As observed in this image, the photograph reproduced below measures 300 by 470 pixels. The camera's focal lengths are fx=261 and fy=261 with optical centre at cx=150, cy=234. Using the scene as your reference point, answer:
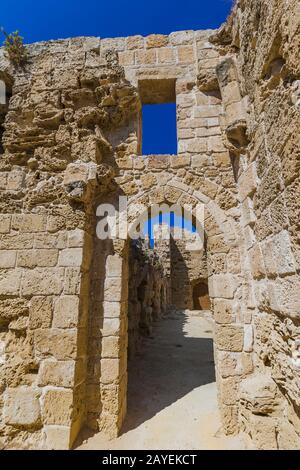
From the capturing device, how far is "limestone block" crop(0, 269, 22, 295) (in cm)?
328

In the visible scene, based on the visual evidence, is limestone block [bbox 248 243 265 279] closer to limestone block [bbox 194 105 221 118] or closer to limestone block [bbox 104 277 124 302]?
limestone block [bbox 104 277 124 302]

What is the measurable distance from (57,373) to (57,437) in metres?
0.62

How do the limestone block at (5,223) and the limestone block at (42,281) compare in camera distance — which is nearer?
the limestone block at (42,281)

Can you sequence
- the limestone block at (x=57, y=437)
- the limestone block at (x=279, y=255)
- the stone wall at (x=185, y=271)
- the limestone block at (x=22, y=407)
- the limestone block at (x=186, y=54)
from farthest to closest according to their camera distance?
the stone wall at (x=185, y=271) → the limestone block at (x=186, y=54) → the limestone block at (x=22, y=407) → the limestone block at (x=57, y=437) → the limestone block at (x=279, y=255)

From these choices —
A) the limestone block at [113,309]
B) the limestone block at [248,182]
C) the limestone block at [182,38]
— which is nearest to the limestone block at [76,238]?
the limestone block at [113,309]

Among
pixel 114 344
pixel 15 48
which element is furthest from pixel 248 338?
pixel 15 48

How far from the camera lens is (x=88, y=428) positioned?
310 cm

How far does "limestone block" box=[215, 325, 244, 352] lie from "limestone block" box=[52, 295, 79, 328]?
1.75m

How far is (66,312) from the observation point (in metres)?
3.15

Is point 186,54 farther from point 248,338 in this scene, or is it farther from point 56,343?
point 56,343

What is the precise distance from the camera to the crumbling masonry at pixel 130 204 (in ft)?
7.95

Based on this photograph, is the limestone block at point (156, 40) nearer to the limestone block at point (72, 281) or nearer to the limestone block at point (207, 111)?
the limestone block at point (207, 111)

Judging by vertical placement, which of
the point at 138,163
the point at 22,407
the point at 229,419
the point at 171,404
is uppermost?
the point at 138,163

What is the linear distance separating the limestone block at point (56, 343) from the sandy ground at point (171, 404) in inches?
37.6
